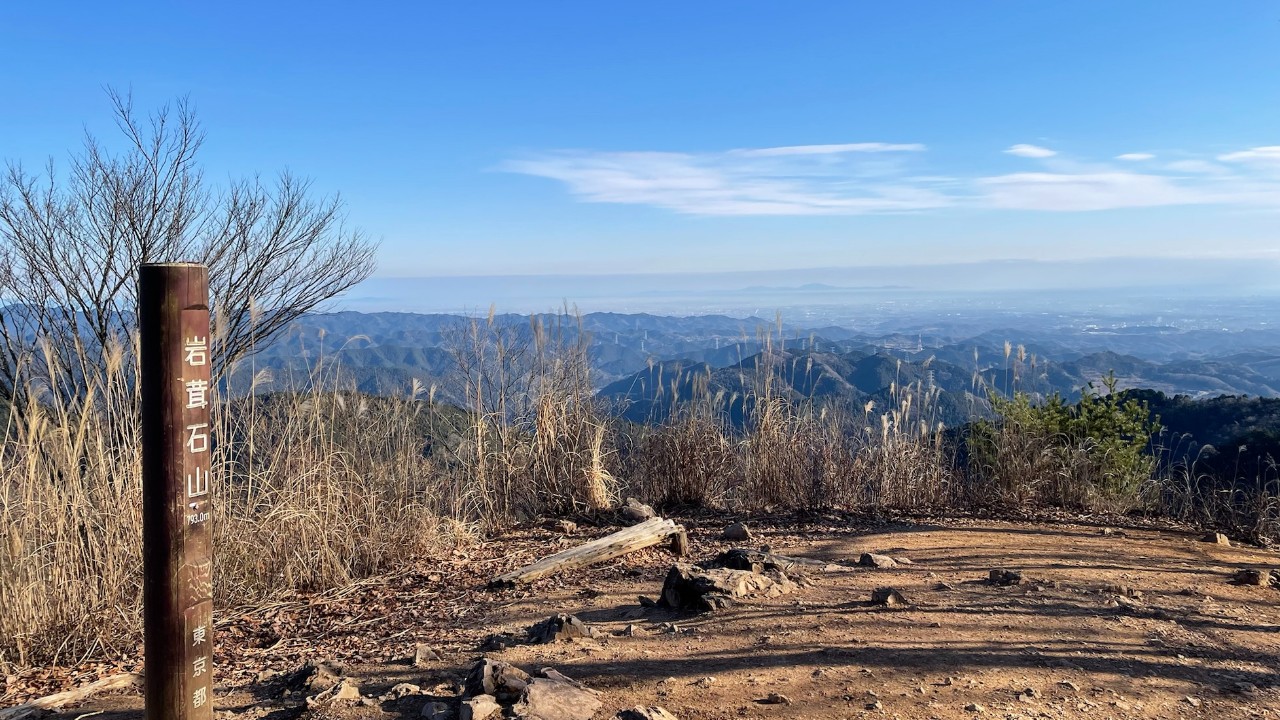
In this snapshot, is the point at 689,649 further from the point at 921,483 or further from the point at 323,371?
the point at 921,483

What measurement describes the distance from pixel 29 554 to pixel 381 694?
2.05 meters

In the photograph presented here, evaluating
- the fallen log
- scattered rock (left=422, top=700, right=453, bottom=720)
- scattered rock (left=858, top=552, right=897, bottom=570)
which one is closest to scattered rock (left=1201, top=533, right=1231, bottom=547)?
scattered rock (left=858, top=552, right=897, bottom=570)

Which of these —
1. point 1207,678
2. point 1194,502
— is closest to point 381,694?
point 1207,678

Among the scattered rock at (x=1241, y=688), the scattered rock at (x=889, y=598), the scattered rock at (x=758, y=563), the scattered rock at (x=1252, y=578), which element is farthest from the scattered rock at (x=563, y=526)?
the scattered rock at (x=1252, y=578)

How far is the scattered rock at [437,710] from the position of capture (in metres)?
2.69

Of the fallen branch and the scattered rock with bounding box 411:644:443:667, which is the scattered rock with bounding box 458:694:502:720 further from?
the fallen branch

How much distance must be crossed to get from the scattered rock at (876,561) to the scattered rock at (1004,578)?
0.60 meters

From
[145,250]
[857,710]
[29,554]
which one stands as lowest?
[857,710]

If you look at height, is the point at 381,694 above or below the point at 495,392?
below

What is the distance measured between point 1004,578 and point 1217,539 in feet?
8.99

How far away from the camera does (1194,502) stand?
704cm

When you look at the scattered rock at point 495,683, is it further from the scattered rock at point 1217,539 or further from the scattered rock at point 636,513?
the scattered rock at point 1217,539

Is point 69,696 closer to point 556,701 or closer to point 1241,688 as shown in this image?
point 556,701

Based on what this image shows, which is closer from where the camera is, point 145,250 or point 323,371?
point 323,371
